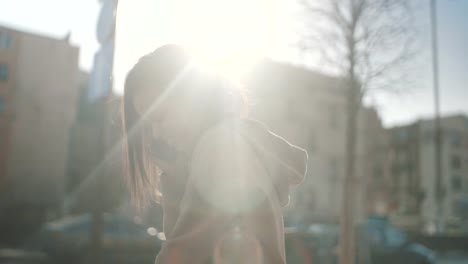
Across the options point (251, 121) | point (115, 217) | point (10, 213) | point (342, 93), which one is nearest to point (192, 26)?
point (251, 121)

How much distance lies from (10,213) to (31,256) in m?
13.9

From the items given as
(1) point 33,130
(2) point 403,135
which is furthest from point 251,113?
(2) point 403,135

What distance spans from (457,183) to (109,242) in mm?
22085

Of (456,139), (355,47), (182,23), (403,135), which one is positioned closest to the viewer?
(182,23)

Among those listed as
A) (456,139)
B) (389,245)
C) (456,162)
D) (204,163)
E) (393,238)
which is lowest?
(389,245)

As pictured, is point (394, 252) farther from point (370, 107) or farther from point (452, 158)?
point (452, 158)

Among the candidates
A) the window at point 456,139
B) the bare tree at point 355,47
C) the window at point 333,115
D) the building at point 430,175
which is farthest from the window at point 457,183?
the bare tree at point 355,47

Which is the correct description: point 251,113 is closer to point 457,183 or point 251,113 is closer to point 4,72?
point 4,72

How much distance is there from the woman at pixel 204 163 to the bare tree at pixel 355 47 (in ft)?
14.3

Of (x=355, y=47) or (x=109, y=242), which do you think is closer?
(x=355, y=47)

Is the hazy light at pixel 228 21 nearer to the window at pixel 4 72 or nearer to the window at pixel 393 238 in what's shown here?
the window at pixel 393 238

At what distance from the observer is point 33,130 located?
2898 cm

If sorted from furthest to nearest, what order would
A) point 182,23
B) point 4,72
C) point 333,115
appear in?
1. point 4,72
2. point 333,115
3. point 182,23

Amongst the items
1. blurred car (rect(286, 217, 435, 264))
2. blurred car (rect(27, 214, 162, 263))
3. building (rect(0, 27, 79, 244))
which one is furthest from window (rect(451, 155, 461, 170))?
blurred car (rect(27, 214, 162, 263))
